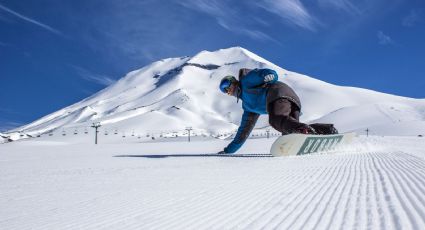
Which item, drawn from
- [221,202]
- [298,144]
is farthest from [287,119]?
[221,202]

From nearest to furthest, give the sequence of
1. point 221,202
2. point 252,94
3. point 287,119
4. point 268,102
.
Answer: point 221,202
point 287,119
point 268,102
point 252,94

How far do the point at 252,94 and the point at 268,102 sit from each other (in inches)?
25.0

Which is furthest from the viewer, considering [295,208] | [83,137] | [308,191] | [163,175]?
[83,137]

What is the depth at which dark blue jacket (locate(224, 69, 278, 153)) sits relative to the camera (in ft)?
31.7

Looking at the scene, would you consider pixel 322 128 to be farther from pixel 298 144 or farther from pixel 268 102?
pixel 298 144

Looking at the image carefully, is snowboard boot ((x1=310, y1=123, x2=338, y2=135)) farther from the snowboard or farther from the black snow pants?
the snowboard

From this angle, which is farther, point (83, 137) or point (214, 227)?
point (83, 137)

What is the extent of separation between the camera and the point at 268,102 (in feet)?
31.0

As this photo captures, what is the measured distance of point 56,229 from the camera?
2.31 metres

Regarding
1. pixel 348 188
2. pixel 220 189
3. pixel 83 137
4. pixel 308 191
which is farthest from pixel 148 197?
pixel 83 137

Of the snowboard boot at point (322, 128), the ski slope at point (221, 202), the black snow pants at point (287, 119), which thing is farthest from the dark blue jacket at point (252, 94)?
the ski slope at point (221, 202)

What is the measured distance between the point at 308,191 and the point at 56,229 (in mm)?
2063

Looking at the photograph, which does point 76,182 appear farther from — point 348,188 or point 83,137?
point 83,137

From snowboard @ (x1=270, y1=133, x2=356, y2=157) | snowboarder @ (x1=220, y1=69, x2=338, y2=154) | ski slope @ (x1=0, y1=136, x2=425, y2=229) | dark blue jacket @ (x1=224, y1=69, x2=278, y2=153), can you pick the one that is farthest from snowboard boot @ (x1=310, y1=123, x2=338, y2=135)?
ski slope @ (x1=0, y1=136, x2=425, y2=229)
